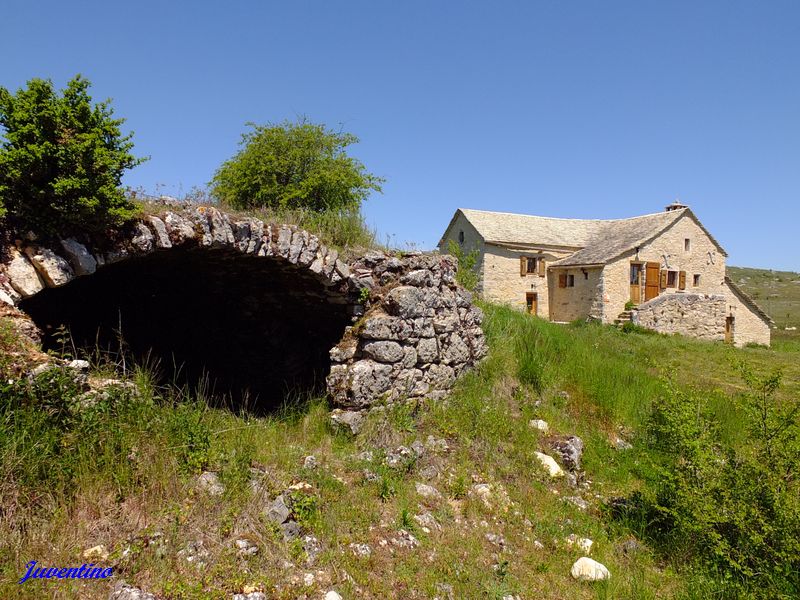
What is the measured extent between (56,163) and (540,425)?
660 centimetres

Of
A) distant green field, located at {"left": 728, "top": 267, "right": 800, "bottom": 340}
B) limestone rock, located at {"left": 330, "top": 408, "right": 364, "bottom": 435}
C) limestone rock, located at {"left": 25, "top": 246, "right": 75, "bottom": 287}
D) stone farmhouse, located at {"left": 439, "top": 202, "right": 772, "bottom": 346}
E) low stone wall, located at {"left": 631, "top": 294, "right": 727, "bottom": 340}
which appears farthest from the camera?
distant green field, located at {"left": 728, "top": 267, "right": 800, "bottom": 340}

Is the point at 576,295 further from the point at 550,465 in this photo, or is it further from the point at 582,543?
the point at 582,543

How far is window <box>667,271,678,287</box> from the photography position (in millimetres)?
23172

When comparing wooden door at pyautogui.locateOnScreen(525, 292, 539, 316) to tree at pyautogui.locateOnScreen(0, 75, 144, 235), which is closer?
tree at pyautogui.locateOnScreen(0, 75, 144, 235)

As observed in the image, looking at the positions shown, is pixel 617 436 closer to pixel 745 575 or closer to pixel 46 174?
Answer: pixel 745 575

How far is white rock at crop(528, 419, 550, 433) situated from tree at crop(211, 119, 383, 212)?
8840 mm

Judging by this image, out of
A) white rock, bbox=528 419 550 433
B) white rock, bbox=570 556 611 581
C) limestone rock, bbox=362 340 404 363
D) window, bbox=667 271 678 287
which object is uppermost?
window, bbox=667 271 678 287

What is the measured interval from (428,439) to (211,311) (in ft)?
16.3

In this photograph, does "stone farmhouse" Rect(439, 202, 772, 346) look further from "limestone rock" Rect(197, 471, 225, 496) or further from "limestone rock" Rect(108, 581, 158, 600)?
"limestone rock" Rect(108, 581, 158, 600)

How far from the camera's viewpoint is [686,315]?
71.9ft

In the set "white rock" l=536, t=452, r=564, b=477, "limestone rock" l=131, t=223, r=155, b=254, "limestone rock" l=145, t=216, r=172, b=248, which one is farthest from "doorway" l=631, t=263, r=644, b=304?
"limestone rock" l=131, t=223, r=155, b=254

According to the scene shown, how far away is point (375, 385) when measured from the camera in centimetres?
644

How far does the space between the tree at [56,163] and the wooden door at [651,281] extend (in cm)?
2228

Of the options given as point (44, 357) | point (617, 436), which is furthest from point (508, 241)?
point (44, 357)
